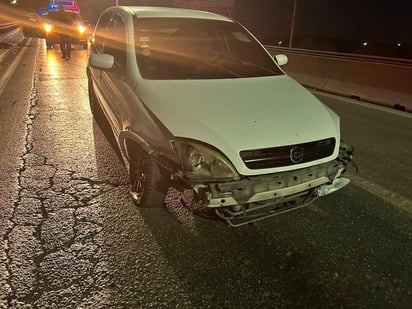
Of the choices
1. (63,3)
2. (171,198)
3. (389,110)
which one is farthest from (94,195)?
(63,3)

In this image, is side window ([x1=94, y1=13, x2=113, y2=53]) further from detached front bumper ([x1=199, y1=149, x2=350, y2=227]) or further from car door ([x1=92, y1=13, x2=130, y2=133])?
detached front bumper ([x1=199, y1=149, x2=350, y2=227])

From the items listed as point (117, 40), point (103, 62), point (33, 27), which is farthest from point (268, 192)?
point (33, 27)

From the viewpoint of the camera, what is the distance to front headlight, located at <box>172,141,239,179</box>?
110 inches

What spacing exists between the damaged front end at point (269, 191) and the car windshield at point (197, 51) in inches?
56.1

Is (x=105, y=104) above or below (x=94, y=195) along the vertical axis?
above

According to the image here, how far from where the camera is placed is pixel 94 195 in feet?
12.5

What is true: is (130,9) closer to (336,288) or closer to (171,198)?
(171,198)

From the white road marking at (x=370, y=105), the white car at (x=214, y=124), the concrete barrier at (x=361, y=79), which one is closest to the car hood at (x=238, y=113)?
the white car at (x=214, y=124)

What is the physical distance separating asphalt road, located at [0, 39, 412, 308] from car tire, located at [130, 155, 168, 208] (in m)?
0.14

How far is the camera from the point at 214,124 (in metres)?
2.96

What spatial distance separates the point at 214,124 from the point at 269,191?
0.67 meters

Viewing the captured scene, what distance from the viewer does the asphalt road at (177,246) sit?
2508 millimetres

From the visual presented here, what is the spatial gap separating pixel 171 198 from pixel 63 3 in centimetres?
2337

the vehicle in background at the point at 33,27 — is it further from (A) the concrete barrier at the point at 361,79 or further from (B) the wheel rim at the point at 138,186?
(B) the wheel rim at the point at 138,186
